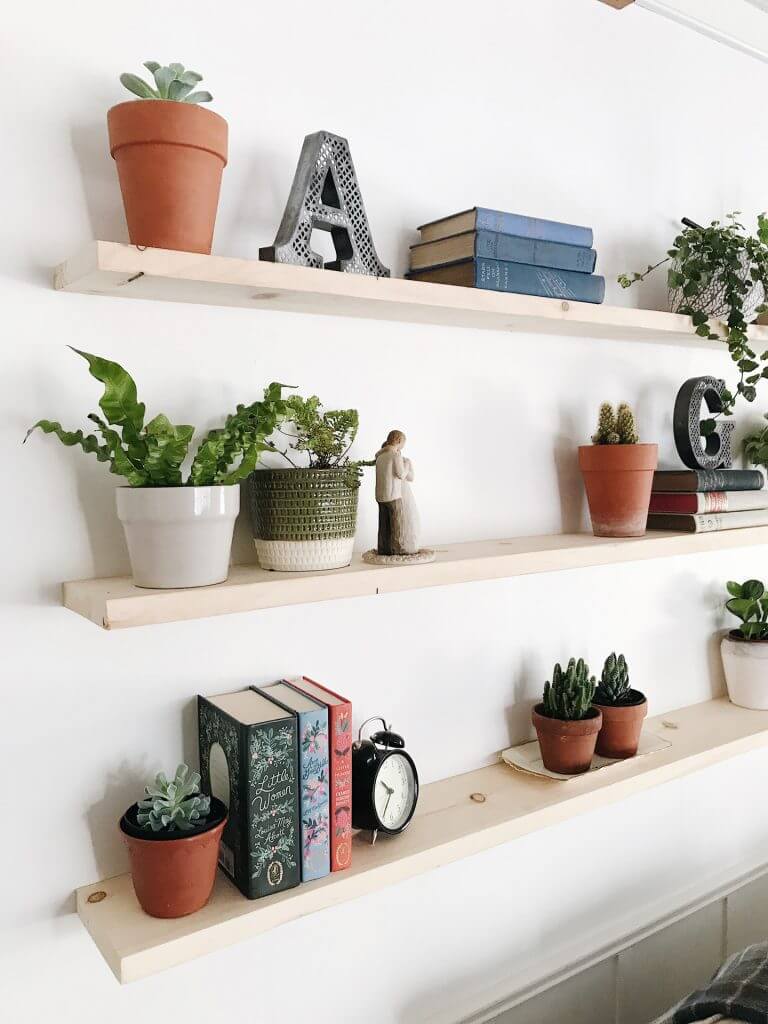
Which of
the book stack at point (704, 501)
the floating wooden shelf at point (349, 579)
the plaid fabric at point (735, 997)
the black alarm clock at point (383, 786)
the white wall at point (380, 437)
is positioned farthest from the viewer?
the book stack at point (704, 501)

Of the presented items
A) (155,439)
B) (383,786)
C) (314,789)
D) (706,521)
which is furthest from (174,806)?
(706,521)

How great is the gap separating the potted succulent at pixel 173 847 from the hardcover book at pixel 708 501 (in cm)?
85

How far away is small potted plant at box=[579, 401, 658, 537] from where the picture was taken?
1.25m

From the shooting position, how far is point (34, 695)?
91 centimetres

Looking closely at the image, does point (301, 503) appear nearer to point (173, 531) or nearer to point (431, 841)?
point (173, 531)

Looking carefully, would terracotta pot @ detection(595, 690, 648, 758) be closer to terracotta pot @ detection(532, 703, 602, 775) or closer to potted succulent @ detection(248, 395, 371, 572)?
terracotta pot @ detection(532, 703, 602, 775)

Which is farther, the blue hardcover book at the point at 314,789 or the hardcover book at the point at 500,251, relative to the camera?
the hardcover book at the point at 500,251

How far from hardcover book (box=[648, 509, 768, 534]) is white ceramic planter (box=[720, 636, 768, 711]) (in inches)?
10.6

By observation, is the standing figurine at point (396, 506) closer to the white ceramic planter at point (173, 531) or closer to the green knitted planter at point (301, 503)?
the green knitted planter at point (301, 503)

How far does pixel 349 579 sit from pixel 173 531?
0.20m

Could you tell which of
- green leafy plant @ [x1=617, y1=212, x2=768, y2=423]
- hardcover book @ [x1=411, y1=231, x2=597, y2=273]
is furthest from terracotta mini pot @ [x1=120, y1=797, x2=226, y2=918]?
green leafy plant @ [x1=617, y1=212, x2=768, y2=423]

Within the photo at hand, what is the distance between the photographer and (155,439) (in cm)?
83

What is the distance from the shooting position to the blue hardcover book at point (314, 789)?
0.93 metres

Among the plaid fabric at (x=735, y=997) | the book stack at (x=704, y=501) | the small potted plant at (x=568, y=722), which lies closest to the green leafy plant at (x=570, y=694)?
the small potted plant at (x=568, y=722)
